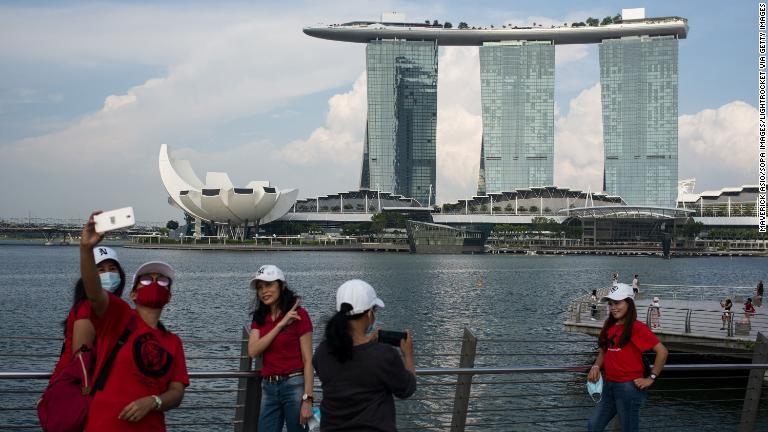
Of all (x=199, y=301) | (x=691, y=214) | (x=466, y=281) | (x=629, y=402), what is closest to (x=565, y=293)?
(x=466, y=281)

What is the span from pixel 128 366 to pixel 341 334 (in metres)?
0.95

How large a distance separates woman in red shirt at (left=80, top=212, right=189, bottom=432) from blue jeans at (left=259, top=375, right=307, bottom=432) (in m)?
1.50

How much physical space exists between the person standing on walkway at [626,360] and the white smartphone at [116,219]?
361cm

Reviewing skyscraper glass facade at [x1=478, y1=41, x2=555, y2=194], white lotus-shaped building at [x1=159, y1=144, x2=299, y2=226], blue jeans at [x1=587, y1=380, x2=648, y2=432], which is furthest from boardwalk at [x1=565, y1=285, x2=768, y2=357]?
skyscraper glass facade at [x1=478, y1=41, x2=555, y2=194]

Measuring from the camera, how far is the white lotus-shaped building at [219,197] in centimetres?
12550

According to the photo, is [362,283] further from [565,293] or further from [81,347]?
[565,293]

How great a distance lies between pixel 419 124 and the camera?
16488 centimetres

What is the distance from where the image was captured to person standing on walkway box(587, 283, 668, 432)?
20.0 ft

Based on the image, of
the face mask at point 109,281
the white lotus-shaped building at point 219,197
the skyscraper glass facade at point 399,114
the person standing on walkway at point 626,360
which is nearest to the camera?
the face mask at point 109,281

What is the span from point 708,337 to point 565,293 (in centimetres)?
3182

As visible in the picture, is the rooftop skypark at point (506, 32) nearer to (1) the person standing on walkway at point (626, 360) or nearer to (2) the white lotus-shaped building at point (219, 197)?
(2) the white lotus-shaped building at point (219, 197)

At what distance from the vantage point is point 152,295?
4125 mm

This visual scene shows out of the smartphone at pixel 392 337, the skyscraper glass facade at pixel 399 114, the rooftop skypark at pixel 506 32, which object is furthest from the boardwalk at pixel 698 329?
the rooftop skypark at pixel 506 32

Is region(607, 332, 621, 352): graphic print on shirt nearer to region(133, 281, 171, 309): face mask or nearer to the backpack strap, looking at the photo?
region(133, 281, 171, 309): face mask
